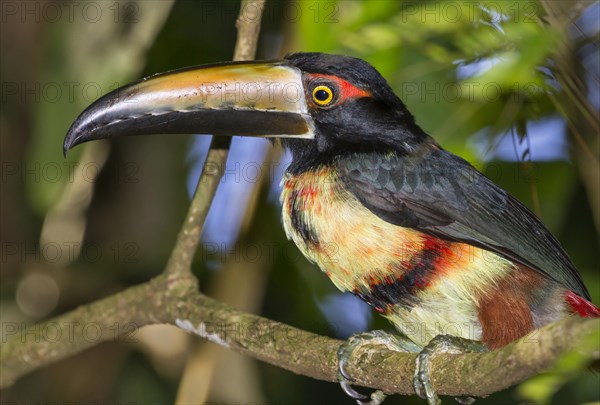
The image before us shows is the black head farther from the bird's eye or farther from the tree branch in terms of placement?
the tree branch

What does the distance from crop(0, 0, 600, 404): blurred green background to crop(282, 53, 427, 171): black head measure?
8 centimetres

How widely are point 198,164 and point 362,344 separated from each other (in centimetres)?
224

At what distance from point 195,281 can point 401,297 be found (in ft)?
2.90

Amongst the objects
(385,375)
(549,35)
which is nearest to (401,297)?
(385,375)

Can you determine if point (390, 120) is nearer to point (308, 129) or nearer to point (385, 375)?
point (308, 129)

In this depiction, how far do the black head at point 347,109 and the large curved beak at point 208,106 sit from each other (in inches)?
2.0

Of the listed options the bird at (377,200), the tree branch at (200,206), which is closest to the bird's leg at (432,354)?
the bird at (377,200)

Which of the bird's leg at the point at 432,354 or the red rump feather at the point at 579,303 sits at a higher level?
the red rump feather at the point at 579,303

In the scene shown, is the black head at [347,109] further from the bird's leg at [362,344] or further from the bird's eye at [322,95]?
→ the bird's leg at [362,344]

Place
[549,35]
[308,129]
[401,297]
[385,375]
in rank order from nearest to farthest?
[549,35]
[385,375]
[401,297]
[308,129]

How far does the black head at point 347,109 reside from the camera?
3304mm

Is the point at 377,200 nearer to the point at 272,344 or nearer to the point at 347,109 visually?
the point at 347,109

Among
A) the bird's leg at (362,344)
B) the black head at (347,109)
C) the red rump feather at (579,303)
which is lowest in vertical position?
the bird's leg at (362,344)

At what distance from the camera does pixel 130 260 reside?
16.3 feet
